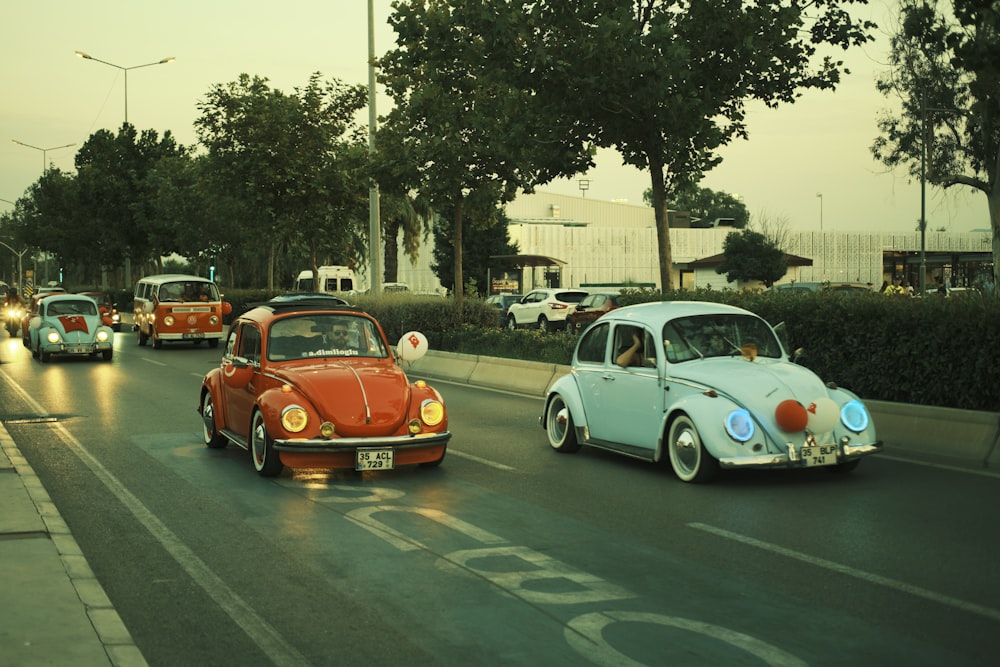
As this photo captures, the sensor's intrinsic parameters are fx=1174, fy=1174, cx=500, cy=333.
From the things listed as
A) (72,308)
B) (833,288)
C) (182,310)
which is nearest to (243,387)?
(833,288)

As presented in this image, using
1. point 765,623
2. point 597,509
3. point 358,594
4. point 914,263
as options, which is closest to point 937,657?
point 765,623

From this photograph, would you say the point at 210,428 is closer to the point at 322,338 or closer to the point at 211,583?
the point at 322,338

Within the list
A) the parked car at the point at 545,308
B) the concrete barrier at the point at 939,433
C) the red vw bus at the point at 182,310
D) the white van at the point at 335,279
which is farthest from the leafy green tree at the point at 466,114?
the white van at the point at 335,279

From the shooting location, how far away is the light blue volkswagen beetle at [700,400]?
32.0ft

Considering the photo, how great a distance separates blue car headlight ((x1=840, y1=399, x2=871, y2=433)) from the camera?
10133 mm

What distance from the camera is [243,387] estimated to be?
11516 mm

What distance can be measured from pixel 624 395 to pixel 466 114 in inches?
674

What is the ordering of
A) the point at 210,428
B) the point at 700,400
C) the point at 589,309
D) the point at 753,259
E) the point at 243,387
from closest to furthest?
the point at 700,400, the point at 243,387, the point at 210,428, the point at 589,309, the point at 753,259

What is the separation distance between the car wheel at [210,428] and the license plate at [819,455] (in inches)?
237

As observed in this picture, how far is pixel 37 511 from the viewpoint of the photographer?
27.6ft

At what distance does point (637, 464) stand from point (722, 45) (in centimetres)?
1053

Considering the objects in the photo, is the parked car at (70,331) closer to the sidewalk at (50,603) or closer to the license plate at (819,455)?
the sidewalk at (50,603)

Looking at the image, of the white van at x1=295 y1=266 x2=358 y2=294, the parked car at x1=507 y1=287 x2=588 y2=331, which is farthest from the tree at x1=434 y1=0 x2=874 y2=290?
the white van at x1=295 y1=266 x2=358 y2=294

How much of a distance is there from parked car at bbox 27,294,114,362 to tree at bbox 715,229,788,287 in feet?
142
